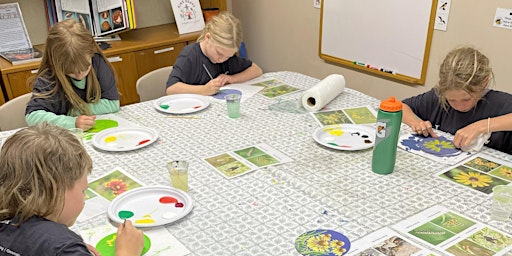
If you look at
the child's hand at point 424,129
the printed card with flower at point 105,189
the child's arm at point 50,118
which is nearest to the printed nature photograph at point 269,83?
the child's hand at point 424,129

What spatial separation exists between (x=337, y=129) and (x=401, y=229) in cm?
67

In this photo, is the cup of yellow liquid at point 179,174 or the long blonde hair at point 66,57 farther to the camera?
the long blonde hair at point 66,57

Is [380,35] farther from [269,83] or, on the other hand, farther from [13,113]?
[13,113]

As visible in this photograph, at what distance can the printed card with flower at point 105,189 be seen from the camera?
4.22 ft

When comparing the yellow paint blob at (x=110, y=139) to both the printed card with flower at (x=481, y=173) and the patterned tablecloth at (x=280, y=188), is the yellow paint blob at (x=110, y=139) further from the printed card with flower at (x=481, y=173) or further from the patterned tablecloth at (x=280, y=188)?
the printed card with flower at (x=481, y=173)

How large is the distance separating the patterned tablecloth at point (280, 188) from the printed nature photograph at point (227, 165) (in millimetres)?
29

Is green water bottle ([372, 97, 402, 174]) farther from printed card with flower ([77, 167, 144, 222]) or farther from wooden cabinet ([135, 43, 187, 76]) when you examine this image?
wooden cabinet ([135, 43, 187, 76])

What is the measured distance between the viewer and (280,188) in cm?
140

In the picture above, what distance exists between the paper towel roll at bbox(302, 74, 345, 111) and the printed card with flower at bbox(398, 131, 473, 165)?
15.5 inches

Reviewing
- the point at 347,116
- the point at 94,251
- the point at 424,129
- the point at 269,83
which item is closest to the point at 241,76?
the point at 269,83

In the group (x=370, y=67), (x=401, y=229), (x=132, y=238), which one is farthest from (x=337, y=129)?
(x=370, y=67)

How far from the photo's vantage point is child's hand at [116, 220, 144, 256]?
1.07m

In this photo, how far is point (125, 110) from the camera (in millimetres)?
2033

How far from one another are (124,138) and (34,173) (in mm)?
815
